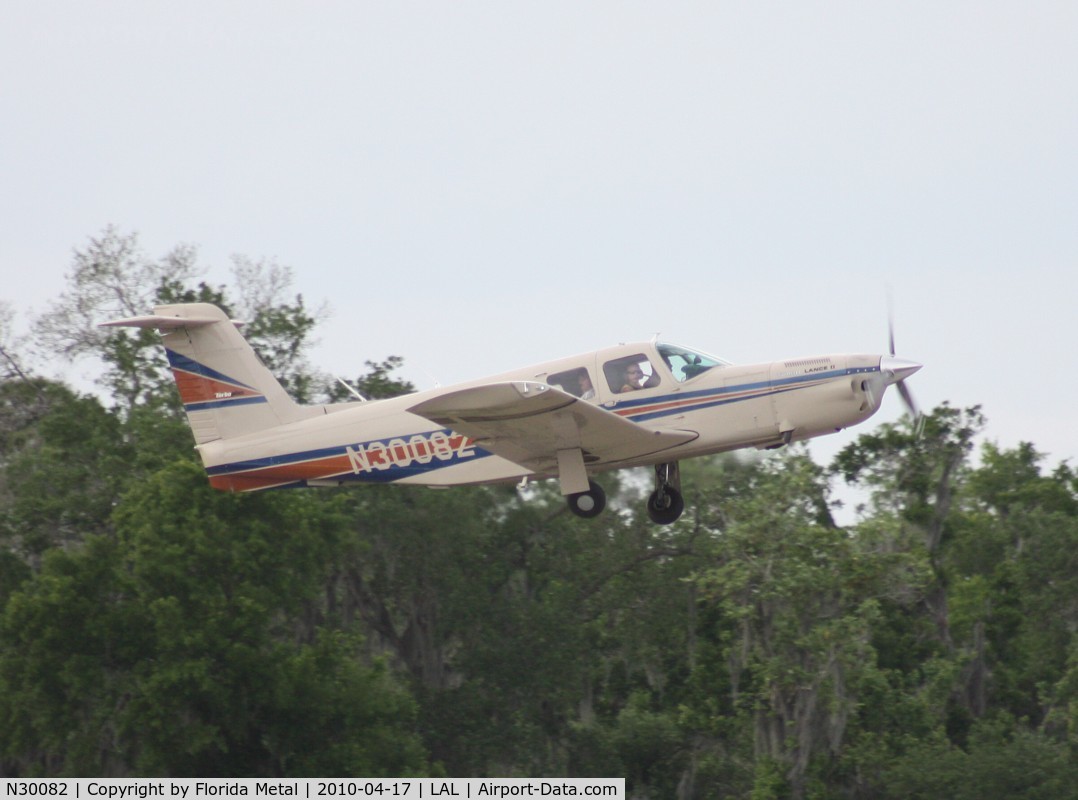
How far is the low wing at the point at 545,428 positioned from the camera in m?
16.2

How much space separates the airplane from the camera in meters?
17.0

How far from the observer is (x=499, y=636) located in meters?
40.6

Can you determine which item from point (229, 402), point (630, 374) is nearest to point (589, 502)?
point (630, 374)

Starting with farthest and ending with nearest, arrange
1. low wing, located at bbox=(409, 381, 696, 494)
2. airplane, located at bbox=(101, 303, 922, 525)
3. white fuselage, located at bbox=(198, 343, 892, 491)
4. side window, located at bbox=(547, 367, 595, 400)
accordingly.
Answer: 1. side window, located at bbox=(547, 367, 595, 400)
2. white fuselage, located at bbox=(198, 343, 892, 491)
3. airplane, located at bbox=(101, 303, 922, 525)
4. low wing, located at bbox=(409, 381, 696, 494)

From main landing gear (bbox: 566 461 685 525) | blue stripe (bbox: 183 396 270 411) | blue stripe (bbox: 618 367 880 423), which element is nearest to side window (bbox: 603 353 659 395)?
blue stripe (bbox: 618 367 880 423)

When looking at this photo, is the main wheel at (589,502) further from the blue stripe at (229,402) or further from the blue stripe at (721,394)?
the blue stripe at (229,402)

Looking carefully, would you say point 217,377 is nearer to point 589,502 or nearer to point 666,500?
point 589,502

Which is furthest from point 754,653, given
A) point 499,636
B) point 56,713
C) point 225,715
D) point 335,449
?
point 335,449

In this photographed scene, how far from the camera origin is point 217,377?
64.7 ft

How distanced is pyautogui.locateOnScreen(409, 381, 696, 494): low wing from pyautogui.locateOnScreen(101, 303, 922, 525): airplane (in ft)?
0.06

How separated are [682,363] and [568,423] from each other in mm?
1689

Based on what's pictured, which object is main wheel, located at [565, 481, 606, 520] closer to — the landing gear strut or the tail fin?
the landing gear strut
